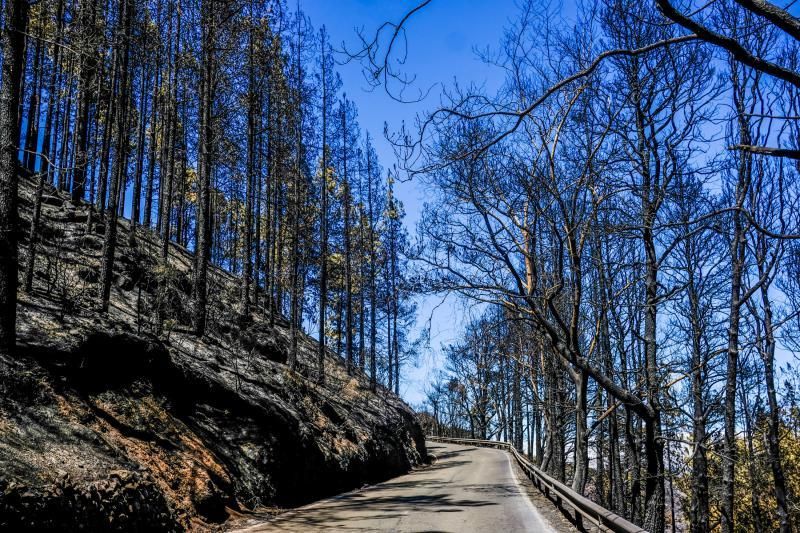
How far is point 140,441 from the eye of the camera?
8852mm

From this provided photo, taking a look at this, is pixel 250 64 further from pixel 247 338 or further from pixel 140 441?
pixel 140 441

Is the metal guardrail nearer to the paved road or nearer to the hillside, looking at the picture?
the paved road

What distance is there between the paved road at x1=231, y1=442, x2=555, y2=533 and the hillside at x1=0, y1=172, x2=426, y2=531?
1.02 metres

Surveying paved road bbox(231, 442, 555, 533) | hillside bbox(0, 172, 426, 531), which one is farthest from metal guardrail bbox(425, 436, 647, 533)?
hillside bbox(0, 172, 426, 531)

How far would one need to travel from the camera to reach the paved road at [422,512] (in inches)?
348

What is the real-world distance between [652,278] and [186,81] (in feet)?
65.0

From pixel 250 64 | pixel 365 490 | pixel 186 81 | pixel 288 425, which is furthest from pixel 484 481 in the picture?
pixel 186 81

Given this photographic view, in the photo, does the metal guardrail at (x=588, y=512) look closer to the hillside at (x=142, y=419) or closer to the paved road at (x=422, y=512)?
the paved road at (x=422, y=512)

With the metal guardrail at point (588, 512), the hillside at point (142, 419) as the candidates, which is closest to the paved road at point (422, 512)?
the metal guardrail at point (588, 512)

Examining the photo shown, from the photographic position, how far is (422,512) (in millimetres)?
10555

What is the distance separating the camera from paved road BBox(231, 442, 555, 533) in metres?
8.85

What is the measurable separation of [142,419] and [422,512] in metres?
5.59

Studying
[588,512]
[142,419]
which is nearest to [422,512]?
[588,512]

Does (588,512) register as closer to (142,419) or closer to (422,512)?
(422,512)
